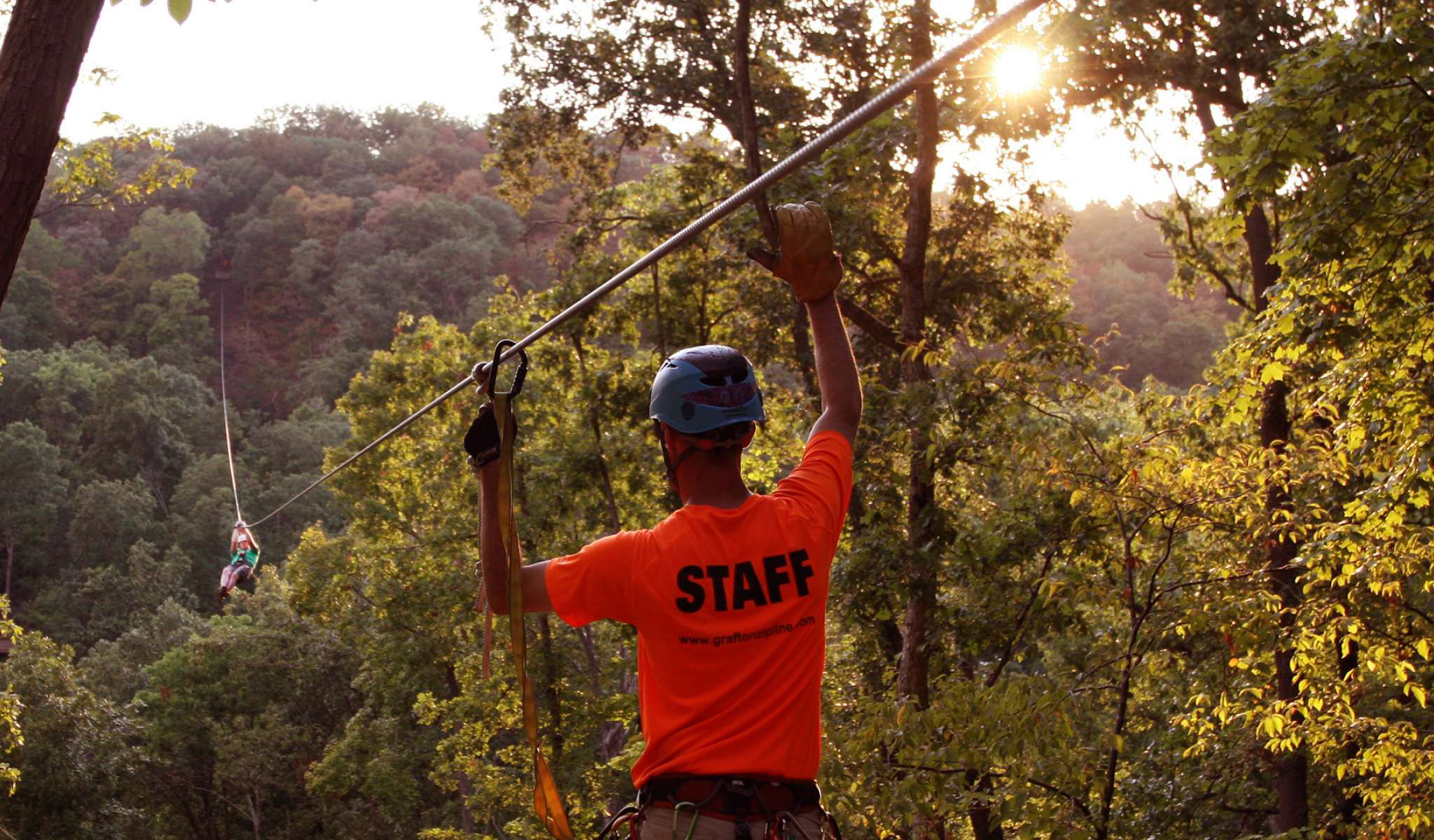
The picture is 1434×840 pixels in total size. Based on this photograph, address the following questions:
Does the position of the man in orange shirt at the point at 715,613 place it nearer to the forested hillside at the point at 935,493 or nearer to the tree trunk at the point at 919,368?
the forested hillside at the point at 935,493

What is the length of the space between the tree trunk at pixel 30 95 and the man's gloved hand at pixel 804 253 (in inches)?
63.3

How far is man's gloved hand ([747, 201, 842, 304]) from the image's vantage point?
2861mm

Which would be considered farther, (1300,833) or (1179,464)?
(1300,833)

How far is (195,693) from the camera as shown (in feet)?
120

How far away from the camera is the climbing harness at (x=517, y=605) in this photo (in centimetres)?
252

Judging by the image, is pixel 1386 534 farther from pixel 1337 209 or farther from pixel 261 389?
pixel 261 389

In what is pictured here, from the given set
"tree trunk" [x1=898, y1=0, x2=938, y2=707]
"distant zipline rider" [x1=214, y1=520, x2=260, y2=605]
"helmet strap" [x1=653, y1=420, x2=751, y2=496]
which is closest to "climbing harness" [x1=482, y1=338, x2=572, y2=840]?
"helmet strap" [x1=653, y1=420, x2=751, y2=496]

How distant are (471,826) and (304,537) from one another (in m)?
7.57

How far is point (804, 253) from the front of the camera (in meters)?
2.87

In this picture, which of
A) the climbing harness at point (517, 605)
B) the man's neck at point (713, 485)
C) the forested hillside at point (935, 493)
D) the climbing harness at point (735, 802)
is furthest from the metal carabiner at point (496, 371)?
the forested hillside at point (935, 493)

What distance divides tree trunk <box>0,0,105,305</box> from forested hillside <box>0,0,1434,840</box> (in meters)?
3.26

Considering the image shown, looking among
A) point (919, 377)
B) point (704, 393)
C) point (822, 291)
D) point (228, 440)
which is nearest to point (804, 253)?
point (822, 291)

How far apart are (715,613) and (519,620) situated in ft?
1.34

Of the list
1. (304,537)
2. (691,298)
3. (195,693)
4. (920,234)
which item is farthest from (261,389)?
(920,234)
